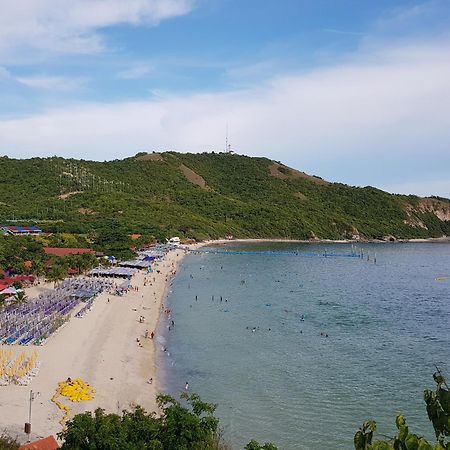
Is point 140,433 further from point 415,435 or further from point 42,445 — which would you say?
point 415,435

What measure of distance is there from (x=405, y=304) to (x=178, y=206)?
317ft

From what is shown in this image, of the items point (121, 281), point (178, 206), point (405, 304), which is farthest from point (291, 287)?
point (178, 206)

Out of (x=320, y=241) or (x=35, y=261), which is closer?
(x=35, y=261)

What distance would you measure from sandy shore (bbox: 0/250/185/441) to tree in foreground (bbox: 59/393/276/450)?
5829 mm

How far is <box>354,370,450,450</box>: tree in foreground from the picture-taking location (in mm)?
5928

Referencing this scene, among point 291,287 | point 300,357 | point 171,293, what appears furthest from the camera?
point 291,287

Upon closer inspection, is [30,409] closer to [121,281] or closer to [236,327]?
[236,327]

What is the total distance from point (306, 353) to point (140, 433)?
71.0 feet

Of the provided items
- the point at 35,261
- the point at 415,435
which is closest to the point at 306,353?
the point at 415,435

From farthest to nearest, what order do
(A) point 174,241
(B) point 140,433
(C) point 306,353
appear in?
(A) point 174,241, (C) point 306,353, (B) point 140,433

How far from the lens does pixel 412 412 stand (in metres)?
26.5

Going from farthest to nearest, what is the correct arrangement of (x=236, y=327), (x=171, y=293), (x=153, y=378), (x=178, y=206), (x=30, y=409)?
(x=178, y=206) → (x=171, y=293) → (x=236, y=327) → (x=153, y=378) → (x=30, y=409)

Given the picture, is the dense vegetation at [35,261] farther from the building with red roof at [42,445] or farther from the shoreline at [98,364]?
the building with red roof at [42,445]

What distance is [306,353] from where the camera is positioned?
36094mm
